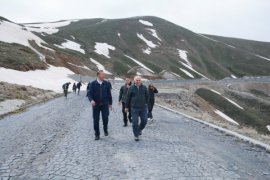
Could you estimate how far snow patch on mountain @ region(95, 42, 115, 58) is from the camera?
351 feet

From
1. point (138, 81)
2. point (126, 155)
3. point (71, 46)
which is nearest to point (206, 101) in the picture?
point (138, 81)

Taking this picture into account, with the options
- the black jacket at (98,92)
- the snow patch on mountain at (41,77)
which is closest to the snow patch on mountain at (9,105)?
the black jacket at (98,92)

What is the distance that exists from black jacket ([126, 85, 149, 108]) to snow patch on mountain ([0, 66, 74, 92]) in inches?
1313

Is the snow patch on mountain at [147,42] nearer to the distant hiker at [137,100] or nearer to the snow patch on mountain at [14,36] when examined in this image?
the snow patch on mountain at [14,36]

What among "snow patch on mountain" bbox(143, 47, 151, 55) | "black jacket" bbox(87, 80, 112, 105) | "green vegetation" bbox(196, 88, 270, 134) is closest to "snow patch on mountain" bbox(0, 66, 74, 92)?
"green vegetation" bbox(196, 88, 270, 134)

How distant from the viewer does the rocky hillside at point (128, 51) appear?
73812mm

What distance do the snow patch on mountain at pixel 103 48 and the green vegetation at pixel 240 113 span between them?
55034mm

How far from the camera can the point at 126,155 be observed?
931cm

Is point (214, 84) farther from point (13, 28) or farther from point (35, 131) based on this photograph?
point (35, 131)

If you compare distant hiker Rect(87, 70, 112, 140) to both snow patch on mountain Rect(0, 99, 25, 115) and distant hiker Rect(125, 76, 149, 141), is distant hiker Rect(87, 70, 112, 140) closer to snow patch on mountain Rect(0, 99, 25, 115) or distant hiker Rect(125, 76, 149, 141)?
distant hiker Rect(125, 76, 149, 141)

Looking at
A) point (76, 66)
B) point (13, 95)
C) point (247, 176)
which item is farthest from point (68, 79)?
point (247, 176)

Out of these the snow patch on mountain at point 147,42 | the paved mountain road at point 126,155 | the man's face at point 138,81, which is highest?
the snow patch on mountain at point 147,42

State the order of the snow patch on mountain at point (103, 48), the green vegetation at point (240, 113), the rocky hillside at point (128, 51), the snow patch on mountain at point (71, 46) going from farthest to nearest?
1. the snow patch on mountain at point (103, 48)
2. the snow patch on mountain at point (71, 46)
3. the rocky hillside at point (128, 51)
4. the green vegetation at point (240, 113)

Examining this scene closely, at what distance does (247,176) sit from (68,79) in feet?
183
